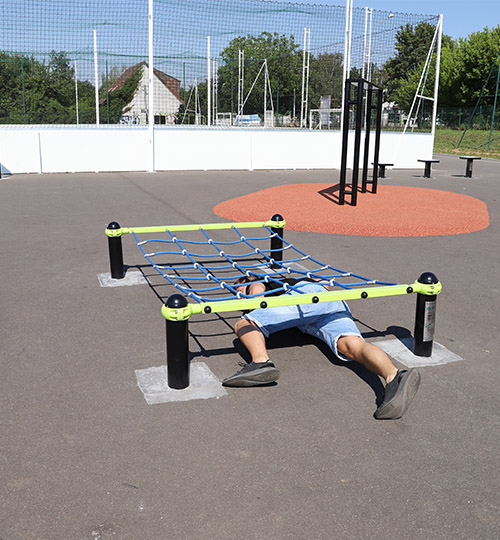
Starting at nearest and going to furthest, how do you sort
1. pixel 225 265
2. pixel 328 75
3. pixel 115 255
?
pixel 115 255
pixel 225 265
pixel 328 75

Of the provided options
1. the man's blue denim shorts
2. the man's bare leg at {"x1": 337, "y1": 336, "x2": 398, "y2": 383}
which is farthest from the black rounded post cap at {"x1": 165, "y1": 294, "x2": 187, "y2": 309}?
the man's bare leg at {"x1": 337, "y1": 336, "x2": 398, "y2": 383}

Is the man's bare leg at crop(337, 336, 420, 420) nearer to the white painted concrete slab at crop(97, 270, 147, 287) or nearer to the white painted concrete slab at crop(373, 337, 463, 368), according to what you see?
the white painted concrete slab at crop(373, 337, 463, 368)

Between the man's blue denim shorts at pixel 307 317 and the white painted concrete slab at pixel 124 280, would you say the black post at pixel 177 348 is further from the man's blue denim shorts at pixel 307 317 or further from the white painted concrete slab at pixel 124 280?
the white painted concrete slab at pixel 124 280

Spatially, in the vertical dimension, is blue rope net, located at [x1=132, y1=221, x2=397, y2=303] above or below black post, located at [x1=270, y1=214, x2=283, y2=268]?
below

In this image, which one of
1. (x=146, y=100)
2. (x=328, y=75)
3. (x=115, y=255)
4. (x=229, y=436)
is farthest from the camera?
(x=328, y=75)

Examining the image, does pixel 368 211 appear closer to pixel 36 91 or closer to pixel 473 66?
pixel 36 91

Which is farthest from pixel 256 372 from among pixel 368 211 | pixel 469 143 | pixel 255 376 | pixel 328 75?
pixel 469 143

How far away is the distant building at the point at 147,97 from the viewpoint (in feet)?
63.5

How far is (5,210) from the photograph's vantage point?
1080 centimetres

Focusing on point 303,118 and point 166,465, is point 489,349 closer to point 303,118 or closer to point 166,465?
point 166,465

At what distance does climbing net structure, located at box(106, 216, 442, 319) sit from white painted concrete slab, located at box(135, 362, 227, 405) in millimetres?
491

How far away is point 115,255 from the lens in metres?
6.02

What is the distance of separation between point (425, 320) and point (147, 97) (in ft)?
56.2

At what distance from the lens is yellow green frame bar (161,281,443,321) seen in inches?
134
